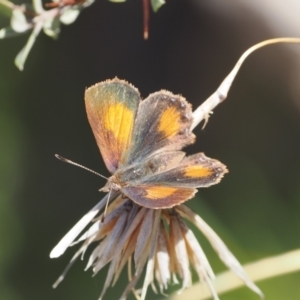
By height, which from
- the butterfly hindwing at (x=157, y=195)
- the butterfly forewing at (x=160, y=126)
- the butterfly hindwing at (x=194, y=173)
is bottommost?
the butterfly hindwing at (x=157, y=195)

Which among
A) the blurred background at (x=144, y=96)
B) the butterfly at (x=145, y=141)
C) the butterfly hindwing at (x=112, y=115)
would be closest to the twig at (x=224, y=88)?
the butterfly at (x=145, y=141)

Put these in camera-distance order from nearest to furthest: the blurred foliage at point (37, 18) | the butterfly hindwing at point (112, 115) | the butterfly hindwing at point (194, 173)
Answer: the blurred foliage at point (37, 18) < the butterfly hindwing at point (194, 173) < the butterfly hindwing at point (112, 115)

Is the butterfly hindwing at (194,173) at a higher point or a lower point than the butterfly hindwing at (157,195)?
higher

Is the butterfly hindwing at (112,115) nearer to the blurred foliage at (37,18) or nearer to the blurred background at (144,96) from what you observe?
the blurred foliage at (37,18)

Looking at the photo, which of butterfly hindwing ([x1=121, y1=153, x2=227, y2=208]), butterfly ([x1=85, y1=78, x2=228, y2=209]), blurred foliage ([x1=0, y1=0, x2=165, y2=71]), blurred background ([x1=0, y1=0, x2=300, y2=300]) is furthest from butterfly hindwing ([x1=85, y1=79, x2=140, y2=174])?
blurred background ([x1=0, y1=0, x2=300, y2=300])

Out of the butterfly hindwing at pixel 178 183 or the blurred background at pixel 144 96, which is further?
the blurred background at pixel 144 96

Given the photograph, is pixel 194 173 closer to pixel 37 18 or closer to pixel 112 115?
pixel 112 115

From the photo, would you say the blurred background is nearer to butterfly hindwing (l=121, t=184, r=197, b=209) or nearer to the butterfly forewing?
the butterfly forewing
